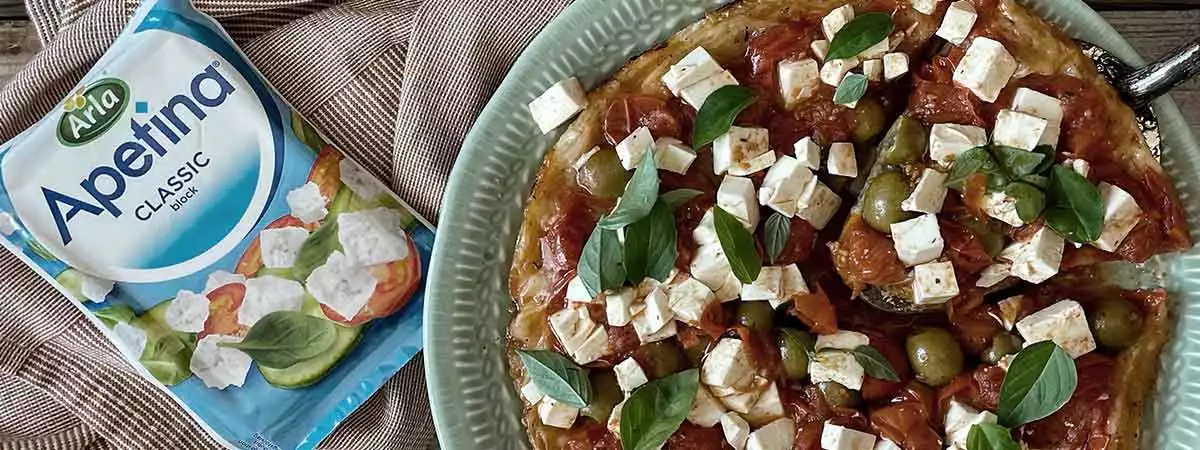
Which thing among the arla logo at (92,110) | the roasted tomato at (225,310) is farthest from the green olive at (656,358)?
the arla logo at (92,110)

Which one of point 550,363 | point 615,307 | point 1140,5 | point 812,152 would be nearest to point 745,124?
point 812,152

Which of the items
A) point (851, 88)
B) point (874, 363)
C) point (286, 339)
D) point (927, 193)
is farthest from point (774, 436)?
point (286, 339)

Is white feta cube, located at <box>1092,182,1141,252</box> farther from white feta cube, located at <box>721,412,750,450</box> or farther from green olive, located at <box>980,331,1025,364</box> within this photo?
white feta cube, located at <box>721,412,750,450</box>

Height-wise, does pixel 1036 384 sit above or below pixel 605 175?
below

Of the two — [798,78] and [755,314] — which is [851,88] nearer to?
[798,78]

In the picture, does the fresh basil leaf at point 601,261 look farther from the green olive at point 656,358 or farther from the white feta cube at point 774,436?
the white feta cube at point 774,436
